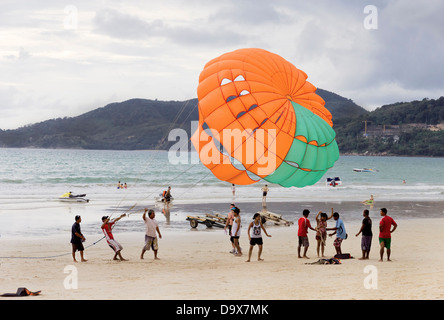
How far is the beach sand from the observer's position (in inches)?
348

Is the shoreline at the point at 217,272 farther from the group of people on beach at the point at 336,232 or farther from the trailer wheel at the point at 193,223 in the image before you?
the trailer wheel at the point at 193,223

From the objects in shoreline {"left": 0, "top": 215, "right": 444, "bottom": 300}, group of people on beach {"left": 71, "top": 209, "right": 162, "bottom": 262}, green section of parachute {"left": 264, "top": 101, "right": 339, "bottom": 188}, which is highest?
green section of parachute {"left": 264, "top": 101, "right": 339, "bottom": 188}

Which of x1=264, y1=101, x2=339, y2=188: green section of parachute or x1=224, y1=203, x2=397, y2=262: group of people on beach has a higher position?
x1=264, y1=101, x2=339, y2=188: green section of parachute

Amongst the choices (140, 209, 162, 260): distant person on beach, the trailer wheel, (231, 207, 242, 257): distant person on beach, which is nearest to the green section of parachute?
(231, 207, 242, 257): distant person on beach

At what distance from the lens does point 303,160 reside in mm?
13570

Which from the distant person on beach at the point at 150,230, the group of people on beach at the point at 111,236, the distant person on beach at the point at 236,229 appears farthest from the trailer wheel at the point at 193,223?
the distant person on beach at the point at 150,230

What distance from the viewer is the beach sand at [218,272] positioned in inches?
348

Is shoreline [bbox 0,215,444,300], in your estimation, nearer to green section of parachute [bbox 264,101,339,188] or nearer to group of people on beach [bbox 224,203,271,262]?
group of people on beach [bbox 224,203,271,262]

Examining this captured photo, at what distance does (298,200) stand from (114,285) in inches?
908

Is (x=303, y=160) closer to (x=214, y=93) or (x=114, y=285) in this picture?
(x=214, y=93)

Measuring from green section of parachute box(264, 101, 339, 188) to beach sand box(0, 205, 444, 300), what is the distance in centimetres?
194

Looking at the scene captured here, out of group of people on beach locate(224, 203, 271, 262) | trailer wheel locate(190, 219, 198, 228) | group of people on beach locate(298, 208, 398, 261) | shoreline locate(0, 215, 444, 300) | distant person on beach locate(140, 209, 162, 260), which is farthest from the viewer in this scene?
trailer wheel locate(190, 219, 198, 228)

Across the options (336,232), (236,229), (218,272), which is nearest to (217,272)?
(218,272)

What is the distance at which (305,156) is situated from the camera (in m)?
13.6
